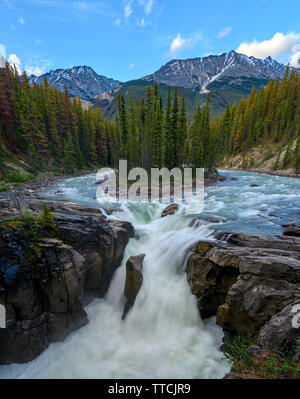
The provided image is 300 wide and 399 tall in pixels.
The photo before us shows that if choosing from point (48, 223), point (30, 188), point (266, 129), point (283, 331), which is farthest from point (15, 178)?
point (266, 129)

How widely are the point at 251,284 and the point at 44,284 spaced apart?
23.5 feet

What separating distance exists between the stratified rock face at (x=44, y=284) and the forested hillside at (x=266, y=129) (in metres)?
39.0

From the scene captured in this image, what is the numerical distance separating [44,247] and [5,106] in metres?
41.0

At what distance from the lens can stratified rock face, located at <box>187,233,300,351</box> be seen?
4.90m

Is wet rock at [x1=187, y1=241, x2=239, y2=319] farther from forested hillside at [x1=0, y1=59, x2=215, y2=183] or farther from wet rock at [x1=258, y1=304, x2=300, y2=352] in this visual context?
forested hillside at [x1=0, y1=59, x2=215, y2=183]

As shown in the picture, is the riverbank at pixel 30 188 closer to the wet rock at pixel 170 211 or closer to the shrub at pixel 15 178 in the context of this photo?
the shrub at pixel 15 178

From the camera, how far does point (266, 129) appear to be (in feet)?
187

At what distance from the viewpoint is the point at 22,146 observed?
36281 mm

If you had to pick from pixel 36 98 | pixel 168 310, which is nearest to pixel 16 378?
pixel 168 310

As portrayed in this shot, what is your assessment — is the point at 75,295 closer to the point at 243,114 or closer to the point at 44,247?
the point at 44,247

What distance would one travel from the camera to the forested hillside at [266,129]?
44697 mm

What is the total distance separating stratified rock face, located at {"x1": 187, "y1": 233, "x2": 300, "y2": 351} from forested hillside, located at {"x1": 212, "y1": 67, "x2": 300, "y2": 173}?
36.9 metres

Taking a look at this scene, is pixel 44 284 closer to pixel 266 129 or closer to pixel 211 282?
pixel 211 282

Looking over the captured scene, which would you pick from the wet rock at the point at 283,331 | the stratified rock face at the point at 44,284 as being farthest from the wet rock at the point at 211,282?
the stratified rock face at the point at 44,284
